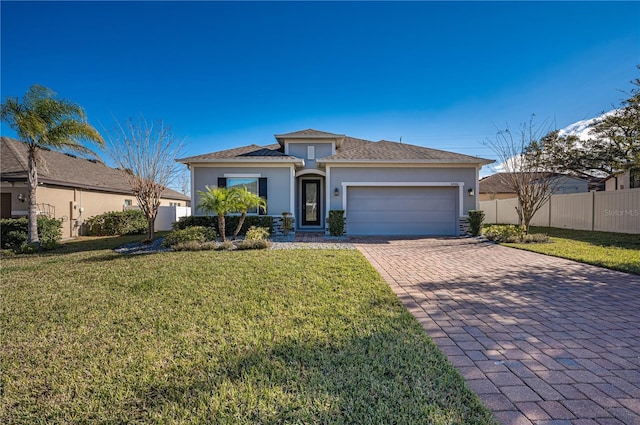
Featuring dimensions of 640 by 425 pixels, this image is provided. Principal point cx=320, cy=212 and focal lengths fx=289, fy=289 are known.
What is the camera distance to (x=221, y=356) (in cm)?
292

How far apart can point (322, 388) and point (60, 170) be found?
18161 mm

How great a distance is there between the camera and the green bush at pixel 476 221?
12.3 meters

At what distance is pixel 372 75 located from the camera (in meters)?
12.4

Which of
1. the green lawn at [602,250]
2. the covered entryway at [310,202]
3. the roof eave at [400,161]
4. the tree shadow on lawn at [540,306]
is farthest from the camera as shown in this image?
the covered entryway at [310,202]

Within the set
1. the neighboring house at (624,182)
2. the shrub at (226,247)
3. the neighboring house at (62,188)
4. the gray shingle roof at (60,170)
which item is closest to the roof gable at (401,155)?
the shrub at (226,247)

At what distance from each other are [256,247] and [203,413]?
722 centimetres

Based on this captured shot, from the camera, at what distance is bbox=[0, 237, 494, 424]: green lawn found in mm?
2174

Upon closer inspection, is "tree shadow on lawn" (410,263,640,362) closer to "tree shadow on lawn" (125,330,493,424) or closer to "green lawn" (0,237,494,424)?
"green lawn" (0,237,494,424)

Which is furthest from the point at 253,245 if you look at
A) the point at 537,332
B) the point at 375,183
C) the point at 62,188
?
the point at 62,188

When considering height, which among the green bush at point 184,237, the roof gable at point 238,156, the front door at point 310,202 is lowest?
the green bush at point 184,237

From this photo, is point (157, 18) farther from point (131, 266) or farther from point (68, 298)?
point (68, 298)

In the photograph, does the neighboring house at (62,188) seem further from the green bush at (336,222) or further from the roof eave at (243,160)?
the green bush at (336,222)

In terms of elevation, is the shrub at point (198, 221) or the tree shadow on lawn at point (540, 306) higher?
the shrub at point (198, 221)

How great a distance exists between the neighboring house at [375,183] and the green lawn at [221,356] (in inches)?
297
